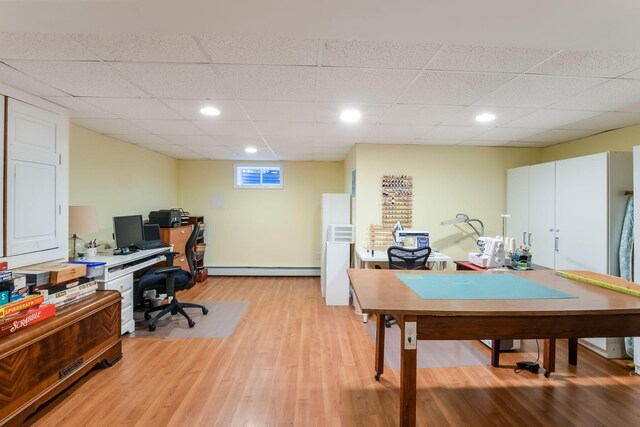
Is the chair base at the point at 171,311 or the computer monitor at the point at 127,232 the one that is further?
the computer monitor at the point at 127,232

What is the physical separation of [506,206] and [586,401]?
285cm

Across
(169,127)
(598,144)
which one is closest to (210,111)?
(169,127)

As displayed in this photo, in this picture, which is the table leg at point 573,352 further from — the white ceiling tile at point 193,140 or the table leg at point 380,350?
the white ceiling tile at point 193,140

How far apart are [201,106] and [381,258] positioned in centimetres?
261

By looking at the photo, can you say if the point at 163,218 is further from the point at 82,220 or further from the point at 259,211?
the point at 259,211

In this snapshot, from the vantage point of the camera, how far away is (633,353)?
2.68 m

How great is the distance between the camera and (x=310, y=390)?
2.29 metres

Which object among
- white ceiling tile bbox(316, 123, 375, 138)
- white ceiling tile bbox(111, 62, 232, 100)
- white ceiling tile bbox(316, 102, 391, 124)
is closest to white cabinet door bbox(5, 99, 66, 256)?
white ceiling tile bbox(111, 62, 232, 100)

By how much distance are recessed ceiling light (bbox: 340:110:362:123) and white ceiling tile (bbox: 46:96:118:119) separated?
2.30m

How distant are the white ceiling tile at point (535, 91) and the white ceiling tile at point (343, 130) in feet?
3.98

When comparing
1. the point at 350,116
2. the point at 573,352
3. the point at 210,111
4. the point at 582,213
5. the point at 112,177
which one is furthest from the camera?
the point at 112,177

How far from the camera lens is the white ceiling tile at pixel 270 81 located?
6.57ft

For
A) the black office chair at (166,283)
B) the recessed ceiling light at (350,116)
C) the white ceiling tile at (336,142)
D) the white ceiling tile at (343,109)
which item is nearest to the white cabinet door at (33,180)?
the black office chair at (166,283)

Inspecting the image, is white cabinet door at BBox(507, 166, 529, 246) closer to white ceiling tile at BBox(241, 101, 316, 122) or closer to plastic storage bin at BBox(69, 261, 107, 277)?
white ceiling tile at BBox(241, 101, 316, 122)
